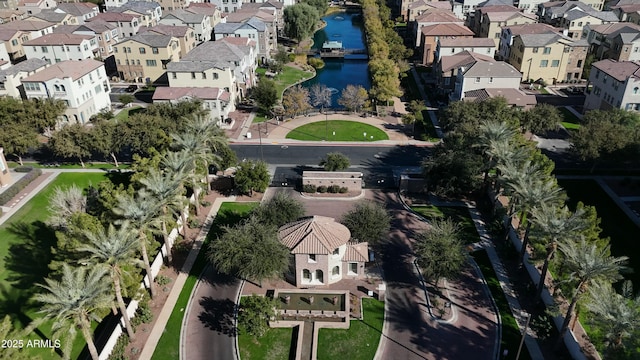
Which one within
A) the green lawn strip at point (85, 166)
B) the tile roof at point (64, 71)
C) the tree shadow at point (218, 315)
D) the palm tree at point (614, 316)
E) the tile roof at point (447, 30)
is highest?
the tile roof at point (64, 71)

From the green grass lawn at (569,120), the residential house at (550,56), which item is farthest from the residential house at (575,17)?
the green grass lawn at (569,120)

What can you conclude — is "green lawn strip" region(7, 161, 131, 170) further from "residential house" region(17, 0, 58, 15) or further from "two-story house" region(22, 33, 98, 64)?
"residential house" region(17, 0, 58, 15)

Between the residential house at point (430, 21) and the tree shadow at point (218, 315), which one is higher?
the residential house at point (430, 21)

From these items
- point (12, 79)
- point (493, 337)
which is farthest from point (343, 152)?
point (12, 79)

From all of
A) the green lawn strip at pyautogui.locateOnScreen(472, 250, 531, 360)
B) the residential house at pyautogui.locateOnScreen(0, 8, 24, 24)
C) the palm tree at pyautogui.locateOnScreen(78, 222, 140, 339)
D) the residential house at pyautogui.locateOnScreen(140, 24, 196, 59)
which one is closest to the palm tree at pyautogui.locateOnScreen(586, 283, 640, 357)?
the green lawn strip at pyautogui.locateOnScreen(472, 250, 531, 360)

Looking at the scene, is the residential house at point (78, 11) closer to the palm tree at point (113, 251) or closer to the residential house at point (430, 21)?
the residential house at point (430, 21)

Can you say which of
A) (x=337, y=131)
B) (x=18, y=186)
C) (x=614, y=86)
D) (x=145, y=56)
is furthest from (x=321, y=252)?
(x=145, y=56)

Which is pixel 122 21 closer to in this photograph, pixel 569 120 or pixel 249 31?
pixel 249 31
